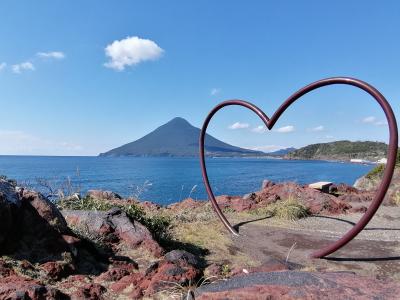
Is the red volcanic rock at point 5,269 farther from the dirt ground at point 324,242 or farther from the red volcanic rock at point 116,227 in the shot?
the dirt ground at point 324,242

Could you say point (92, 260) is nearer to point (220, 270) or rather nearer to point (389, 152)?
point (220, 270)

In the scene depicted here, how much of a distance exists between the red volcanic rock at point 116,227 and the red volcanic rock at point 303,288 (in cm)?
382

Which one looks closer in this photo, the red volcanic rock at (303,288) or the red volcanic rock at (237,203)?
the red volcanic rock at (303,288)

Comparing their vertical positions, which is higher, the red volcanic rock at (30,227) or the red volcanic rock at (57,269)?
the red volcanic rock at (30,227)

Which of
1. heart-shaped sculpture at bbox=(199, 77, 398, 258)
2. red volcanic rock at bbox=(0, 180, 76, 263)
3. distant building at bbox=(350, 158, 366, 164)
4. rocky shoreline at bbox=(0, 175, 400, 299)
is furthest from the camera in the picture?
distant building at bbox=(350, 158, 366, 164)

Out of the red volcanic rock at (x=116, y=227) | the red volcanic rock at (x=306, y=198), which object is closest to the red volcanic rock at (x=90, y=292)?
the red volcanic rock at (x=116, y=227)

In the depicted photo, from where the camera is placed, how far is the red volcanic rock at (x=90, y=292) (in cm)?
541

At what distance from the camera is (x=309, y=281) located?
165 inches

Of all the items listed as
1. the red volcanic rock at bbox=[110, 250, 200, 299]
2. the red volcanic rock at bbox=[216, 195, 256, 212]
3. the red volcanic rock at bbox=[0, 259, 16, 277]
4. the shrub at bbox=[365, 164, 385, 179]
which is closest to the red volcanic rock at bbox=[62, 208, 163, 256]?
the red volcanic rock at bbox=[110, 250, 200, 299]

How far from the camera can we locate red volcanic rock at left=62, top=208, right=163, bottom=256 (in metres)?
8.28

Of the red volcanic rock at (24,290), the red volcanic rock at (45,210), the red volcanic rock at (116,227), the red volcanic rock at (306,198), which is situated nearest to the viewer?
the red volcanic rock at (24,290)

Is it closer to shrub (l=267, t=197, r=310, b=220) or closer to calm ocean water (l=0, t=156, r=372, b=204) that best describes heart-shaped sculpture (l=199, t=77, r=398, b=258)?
calm ocean water (l=0, t=156, r=372, b=204)

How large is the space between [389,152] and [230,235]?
460cm

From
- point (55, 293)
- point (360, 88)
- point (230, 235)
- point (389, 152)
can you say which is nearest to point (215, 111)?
point (230, 235)
